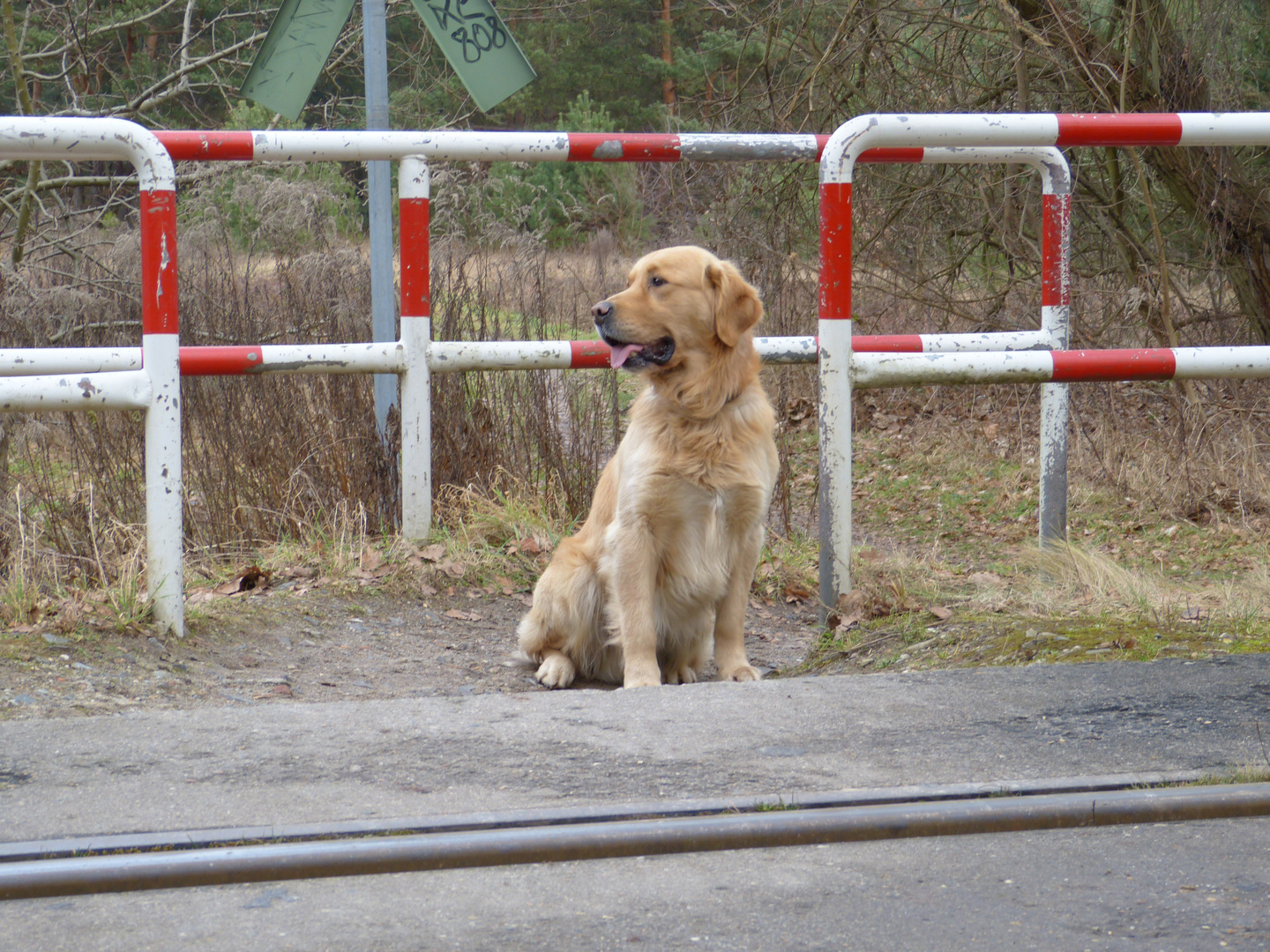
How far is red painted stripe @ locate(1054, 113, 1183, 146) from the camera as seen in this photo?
12.0 feet

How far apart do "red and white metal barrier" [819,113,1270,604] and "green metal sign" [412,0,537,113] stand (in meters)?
1.42

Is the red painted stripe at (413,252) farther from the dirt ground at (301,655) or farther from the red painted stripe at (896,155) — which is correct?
the red painted stripe at (896,155)

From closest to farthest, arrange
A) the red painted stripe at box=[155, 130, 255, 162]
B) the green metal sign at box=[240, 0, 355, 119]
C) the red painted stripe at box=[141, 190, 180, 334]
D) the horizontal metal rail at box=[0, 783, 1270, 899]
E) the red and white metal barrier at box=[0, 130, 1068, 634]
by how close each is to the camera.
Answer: the horizontal metal rail at box=[0, 783, 1270, 899]
the red painted stripe at box=[141, 190, 180, 334]
the red and white metal barrier at box=[0, 130, 1068, 634]
the red painted stripe at box=[155, 130, 255, 162]
the green metal sign at box=[240, 0, 355, 119]

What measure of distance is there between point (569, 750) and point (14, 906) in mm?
956

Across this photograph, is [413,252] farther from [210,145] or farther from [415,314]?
[210,145]

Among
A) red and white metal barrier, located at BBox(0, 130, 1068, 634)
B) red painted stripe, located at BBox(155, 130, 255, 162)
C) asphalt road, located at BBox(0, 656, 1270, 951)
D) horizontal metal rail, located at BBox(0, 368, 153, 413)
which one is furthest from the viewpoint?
red painted stripe, located at BBox(155, 130, 255, 162)

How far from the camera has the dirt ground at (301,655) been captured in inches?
113

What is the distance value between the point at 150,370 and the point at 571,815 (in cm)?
185

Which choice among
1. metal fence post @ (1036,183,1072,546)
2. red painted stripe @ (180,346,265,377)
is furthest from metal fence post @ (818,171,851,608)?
red painted stripe @ (180,346,265,377)

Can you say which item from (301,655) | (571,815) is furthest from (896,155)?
(571,815)

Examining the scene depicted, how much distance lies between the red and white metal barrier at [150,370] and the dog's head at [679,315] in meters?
1.22

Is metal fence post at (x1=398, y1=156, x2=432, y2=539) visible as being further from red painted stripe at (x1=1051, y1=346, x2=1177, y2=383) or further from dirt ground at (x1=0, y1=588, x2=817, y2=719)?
red painted stripe at (x1=1051, y1=346, x2=1177, y2=383)

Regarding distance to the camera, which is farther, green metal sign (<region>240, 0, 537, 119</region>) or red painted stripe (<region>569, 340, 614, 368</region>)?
green metal sign (<region>240, 0, 537, 119</region>)

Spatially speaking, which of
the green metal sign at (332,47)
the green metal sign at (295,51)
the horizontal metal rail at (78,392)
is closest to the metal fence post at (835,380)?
the green metal sign at (332,47)
